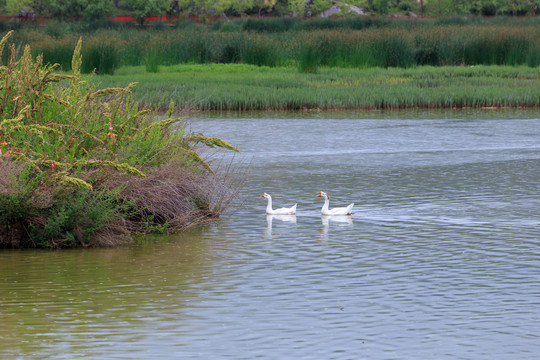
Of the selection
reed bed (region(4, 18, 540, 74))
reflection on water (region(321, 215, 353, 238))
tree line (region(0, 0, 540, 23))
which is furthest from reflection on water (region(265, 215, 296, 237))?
tree line (region(0, 0, 540, 23))

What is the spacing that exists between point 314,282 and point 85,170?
10.6ft

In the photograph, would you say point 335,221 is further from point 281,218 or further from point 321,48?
point 321,48

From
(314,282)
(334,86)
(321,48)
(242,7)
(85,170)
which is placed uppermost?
(242,7)

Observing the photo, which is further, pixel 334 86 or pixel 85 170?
pixel 334 86

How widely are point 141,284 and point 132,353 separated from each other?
2.29 m

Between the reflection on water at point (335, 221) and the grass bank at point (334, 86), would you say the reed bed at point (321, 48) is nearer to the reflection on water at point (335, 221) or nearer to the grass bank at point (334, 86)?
the grass bank at point (334, 86)

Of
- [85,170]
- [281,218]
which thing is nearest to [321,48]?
[281,218]

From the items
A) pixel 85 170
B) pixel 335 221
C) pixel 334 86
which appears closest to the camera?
pixel 85 170

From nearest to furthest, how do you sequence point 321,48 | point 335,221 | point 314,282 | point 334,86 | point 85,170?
point 314,282 → point 85,170 → point 335,221 → point 334,86 → point 321,48

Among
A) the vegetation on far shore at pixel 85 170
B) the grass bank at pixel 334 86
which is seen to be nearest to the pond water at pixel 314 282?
the vegetation on far shore at pixel 85 170

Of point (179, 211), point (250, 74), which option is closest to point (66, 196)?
point (179, 211)

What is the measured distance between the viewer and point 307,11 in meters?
89.6

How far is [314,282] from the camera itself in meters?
9.51

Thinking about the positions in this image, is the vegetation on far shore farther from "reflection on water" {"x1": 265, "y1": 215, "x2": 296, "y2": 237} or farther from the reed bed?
the reed bed
